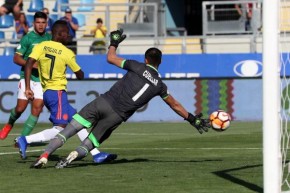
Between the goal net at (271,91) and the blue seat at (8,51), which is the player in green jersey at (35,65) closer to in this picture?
the goal net at (271,91)

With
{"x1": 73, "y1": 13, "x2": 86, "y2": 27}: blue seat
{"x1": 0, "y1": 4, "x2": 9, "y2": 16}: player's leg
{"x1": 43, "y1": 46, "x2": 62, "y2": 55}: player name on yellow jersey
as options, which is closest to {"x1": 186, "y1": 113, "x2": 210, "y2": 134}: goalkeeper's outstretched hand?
{"x1": 43, "y1": 46, "x2": 62, "y2": 55}: player name on yellow jersey

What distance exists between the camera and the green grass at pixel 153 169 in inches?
419

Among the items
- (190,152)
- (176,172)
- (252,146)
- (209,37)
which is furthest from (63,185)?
(209,37)

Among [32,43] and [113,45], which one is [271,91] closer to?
[113,45]

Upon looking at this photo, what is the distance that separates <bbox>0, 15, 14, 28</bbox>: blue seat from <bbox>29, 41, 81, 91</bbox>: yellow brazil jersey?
56.9 ft

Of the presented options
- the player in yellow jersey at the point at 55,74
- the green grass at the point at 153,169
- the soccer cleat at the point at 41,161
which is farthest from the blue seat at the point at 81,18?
the soccer cleat at the point at 41,161

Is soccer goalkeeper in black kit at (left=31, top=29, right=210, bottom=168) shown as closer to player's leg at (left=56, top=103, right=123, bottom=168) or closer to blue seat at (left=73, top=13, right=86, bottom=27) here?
player's leg at (left=56, top=103, right=123, bottom=168)

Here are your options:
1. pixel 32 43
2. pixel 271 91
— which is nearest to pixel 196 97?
pixel 32 43

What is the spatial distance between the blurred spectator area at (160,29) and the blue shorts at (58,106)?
12.9 metres

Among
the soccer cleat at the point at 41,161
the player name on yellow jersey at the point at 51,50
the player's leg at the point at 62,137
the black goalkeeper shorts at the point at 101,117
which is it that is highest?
the player name on yellow jersey at the point at 51,50

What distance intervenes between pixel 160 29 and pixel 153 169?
56.6 feet

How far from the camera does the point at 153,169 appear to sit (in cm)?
1254

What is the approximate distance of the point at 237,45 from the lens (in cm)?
2731

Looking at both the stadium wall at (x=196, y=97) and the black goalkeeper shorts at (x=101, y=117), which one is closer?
the black goalkeeper shorts at (x=101, y=117)
